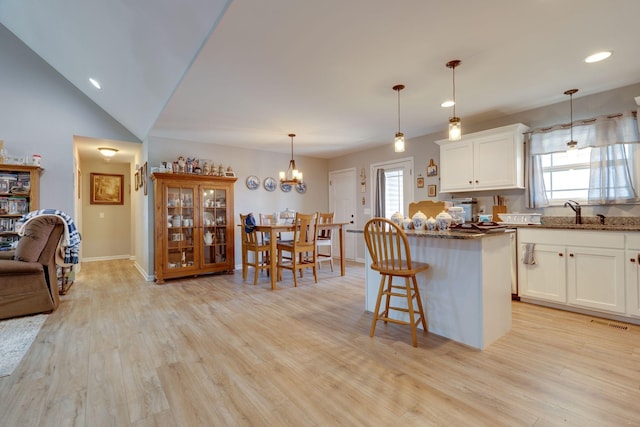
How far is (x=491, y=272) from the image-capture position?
2.29 metres

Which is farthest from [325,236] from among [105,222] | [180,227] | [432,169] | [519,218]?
[105,222]

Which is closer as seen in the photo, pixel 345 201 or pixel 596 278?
pixel 596 278

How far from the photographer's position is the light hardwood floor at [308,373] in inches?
59.0

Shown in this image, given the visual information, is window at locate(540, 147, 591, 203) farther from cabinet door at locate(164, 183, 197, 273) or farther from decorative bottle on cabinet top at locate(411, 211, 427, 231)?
cabinet door at locate(164, 183, 197, 273)

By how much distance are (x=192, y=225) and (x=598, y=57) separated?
5.04 m

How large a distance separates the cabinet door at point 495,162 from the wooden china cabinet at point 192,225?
363 centimetres

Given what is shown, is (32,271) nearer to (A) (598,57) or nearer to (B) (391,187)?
(B) (391,187)

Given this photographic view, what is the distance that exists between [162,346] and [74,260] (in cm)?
250

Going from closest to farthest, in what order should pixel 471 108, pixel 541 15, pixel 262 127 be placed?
pixel 541 15, pixel 471 108, pixel 262 127

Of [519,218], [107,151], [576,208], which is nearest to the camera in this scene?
Result: [576,208]

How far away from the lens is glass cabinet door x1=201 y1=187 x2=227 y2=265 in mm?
4820

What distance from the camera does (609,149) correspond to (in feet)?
10.3

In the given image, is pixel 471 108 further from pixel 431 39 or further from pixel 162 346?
pixel 162 346

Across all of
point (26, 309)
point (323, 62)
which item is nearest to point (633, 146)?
point (323, 62)
